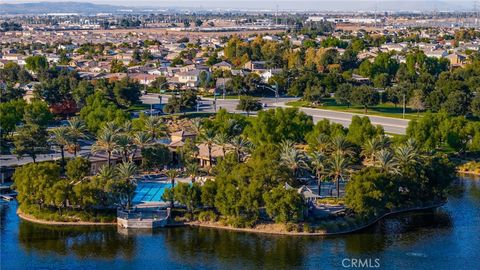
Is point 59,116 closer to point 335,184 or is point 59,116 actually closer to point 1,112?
point 1,112

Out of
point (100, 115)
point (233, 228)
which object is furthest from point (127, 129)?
point (233, 228)

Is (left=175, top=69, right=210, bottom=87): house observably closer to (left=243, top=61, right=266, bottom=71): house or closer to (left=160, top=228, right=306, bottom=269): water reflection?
(left=243, top=61, right=266, bottom=71): house

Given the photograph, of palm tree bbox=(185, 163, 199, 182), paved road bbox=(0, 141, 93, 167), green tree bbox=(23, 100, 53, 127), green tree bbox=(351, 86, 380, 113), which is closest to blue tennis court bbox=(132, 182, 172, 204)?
palm tree bbox=(185, 163, 199, 182)

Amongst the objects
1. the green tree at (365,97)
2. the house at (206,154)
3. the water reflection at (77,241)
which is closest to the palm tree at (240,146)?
the house at (206,154)

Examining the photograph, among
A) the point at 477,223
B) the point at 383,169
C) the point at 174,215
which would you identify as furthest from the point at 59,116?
the point at 477,223

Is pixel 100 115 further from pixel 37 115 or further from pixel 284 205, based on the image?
Result: pixel 284 205

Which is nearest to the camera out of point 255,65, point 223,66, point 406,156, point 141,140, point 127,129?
point 406,156
